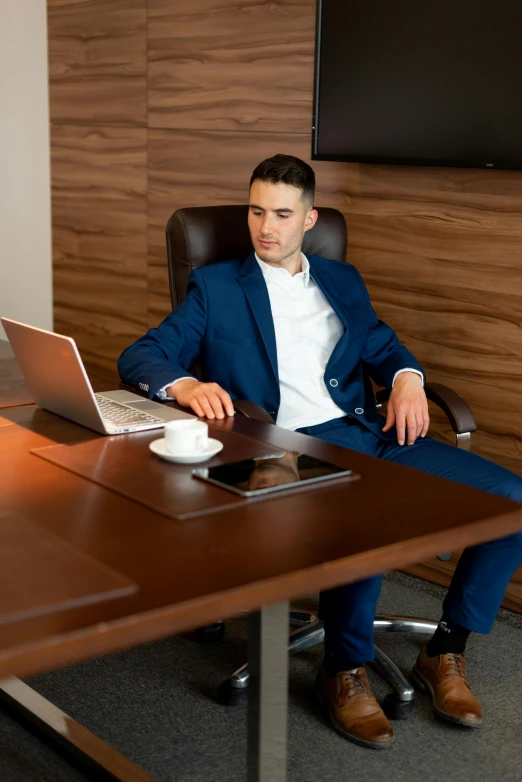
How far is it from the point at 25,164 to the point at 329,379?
291 cm

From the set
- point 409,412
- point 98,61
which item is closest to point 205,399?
point 409,412

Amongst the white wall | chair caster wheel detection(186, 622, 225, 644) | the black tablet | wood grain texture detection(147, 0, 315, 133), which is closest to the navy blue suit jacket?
chair caster wheel detection(186, 622, 225, 644)

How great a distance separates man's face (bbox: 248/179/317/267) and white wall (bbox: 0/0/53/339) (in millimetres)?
2428

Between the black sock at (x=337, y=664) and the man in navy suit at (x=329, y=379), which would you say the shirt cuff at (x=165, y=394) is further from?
the black sock at (x=337, y=664)

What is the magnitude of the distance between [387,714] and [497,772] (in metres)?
0.33

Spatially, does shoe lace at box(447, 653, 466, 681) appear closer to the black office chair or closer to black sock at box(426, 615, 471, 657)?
black sock at box(426, 615, 471, 657)

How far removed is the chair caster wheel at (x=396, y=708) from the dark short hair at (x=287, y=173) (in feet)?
4.76

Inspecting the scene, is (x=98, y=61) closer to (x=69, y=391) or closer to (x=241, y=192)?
(x=241, y=192)

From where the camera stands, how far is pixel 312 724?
2506 millimetres

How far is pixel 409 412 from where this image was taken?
8.89 ft

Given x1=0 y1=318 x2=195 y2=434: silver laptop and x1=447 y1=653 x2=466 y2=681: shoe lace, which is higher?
x1=0 y1=318 x2=195 y2=434: silver laptop

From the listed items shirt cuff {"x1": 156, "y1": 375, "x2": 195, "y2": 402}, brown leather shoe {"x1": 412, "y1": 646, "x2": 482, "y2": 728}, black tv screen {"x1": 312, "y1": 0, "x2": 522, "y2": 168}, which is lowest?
brown leather shoe {"x1": 412, "y1": 646, "x2": 482, "y2": 728}

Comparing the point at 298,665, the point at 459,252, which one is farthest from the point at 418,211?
the point at 298,665

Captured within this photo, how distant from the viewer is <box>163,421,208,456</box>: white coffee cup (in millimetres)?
1851
